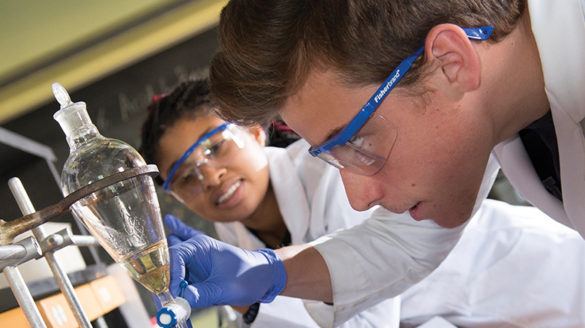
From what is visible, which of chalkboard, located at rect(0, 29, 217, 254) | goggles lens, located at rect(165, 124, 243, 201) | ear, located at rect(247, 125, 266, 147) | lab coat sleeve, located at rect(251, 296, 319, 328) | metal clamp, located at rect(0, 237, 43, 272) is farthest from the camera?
chalkboard, located at rect(0, 29, 217, 254)

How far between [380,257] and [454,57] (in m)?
0.55

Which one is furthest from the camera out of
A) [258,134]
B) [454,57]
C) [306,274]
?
[258,134]

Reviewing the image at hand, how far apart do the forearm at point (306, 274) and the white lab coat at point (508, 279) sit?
15.1 inches

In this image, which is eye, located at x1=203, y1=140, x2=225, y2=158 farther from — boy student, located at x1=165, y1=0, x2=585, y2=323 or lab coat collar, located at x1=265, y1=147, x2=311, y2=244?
boy student, located at x1=165, y1=0, x2=585, y2=323

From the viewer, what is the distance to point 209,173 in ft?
5.39

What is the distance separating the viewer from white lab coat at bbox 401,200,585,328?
4.29 ft

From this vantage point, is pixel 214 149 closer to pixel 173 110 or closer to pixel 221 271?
pixel 173 110

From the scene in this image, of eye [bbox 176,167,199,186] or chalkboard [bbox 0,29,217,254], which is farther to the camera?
chalkboard [bbox 0,29,217,254]

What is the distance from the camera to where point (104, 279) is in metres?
1.23

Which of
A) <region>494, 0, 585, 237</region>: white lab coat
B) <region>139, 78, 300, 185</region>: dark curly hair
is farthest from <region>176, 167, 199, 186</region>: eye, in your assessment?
<region>494, 0, 585, 237</region>: white lab coat

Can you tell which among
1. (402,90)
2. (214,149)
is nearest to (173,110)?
(214,149)

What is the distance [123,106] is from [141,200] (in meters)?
2.52

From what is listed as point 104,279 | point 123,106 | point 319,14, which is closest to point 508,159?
point 319,14

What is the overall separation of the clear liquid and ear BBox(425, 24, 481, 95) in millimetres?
511
